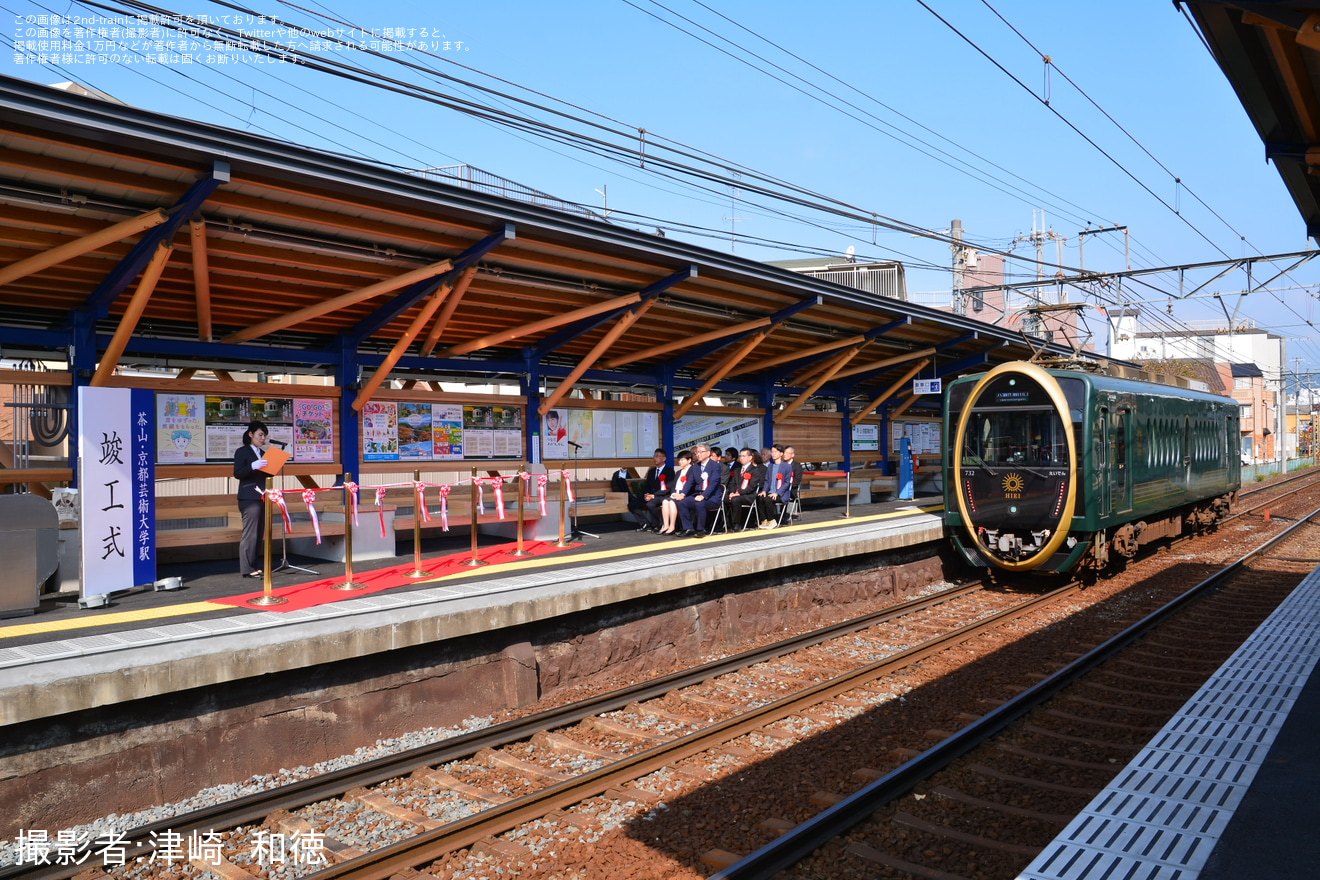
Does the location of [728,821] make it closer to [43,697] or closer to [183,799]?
[183,799]

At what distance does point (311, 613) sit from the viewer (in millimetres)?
6695

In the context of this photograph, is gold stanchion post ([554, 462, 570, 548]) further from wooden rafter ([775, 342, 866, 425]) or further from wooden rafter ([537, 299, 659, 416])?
wooden rafter ([775, 342, 866, 425])

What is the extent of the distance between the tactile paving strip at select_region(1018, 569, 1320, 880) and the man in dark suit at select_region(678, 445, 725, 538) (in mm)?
6589

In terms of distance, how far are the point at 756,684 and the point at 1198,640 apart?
4667 millimetres

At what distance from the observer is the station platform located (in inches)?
200

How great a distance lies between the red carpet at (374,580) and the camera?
7328 millimetres

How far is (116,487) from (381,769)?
383cm

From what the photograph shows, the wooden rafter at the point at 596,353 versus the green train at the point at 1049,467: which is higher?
the wooden rafter at the point at 596,353

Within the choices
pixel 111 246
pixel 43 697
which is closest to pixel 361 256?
pixel 111 246

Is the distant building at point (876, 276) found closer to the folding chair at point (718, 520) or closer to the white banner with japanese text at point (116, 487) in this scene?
the folding chair at point (718, 520)

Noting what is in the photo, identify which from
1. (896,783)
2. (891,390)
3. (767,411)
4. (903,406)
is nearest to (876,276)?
(903,406)

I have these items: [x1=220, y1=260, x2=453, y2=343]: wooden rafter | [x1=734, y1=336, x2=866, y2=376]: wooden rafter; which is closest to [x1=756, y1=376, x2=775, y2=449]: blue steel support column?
[x1=734, y1=336, x2=866, y2=376]: wooden rafter

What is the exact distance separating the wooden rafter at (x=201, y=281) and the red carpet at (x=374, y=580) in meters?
2.98

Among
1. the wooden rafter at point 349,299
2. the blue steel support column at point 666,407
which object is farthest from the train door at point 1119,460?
the wooden rafter at point 349,299
